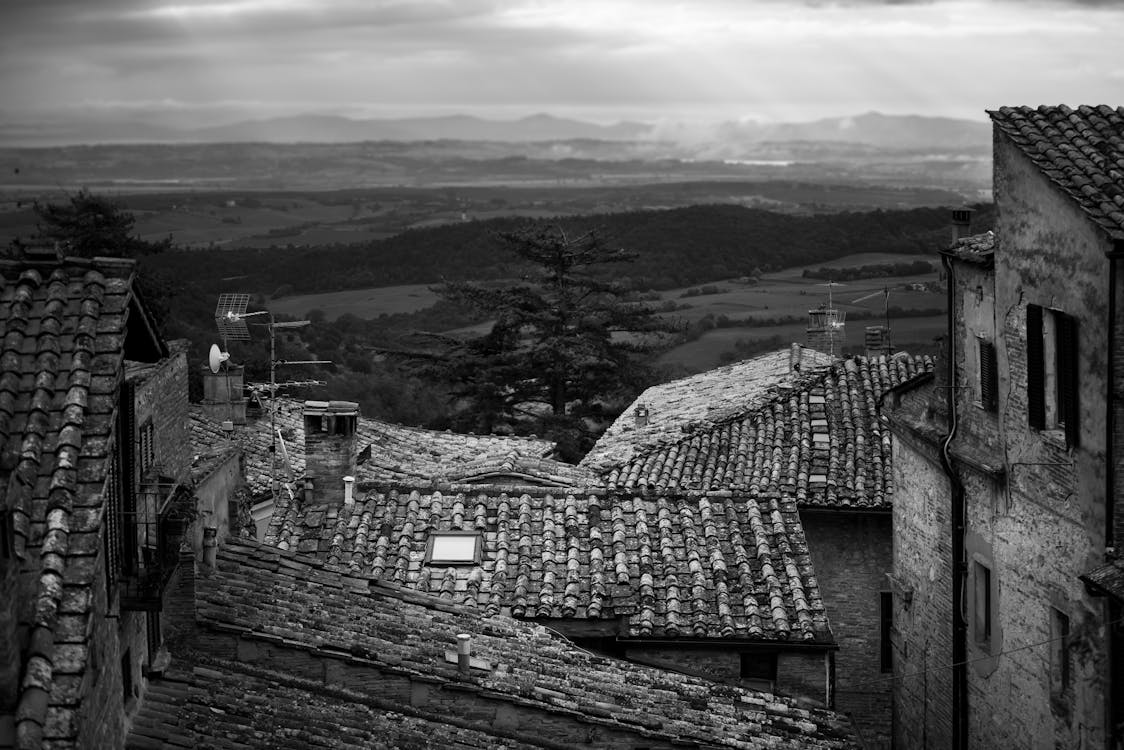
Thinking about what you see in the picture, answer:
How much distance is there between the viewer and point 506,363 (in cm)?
4544

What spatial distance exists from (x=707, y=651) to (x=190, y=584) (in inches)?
247

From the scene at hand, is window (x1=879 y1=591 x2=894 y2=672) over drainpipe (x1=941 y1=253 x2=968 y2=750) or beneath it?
beneath

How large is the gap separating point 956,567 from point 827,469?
7.15 m

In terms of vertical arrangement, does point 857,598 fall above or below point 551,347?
below

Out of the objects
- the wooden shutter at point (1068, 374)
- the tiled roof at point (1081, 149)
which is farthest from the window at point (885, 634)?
the tiled roof at point (1081, 149)

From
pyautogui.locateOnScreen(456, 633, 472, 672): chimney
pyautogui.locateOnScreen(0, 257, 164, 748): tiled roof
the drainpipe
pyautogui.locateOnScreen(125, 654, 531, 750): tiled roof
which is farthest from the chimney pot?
the drainpipe

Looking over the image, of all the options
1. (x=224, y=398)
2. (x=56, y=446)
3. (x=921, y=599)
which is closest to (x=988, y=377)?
(x=921, y=599)

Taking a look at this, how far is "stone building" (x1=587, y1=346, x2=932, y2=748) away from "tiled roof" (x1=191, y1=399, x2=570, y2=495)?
1.37 meters

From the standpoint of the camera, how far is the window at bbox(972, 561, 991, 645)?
16.0m

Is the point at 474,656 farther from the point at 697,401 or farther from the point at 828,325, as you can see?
the point at 828,325

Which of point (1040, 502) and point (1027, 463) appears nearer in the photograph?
point (1040, 502)

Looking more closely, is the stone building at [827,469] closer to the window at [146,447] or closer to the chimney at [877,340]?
the chimney at [877,340]

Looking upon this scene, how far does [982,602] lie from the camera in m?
16.2

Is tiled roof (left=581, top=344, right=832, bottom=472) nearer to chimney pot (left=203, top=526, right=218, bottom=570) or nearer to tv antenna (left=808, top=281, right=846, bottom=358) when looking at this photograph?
tv antenna (left=808, top=281, right=846, bottom=358)
